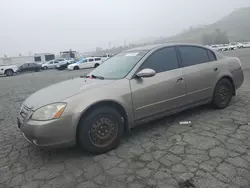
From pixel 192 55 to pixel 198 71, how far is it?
37 cm

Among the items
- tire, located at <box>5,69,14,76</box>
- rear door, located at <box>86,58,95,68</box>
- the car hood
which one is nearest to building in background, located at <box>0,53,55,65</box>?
tire, located at <box>5,69,14,76</box>

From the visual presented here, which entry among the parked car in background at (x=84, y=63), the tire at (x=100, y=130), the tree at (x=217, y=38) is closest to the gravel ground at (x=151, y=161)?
the tire at (x=100, y=130)

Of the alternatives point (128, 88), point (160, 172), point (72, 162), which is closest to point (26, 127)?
point (72, 162)

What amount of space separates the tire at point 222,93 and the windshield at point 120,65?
187 cm

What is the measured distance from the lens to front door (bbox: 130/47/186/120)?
11.3ft

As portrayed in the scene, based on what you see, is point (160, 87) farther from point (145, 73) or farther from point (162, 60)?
point (162, 60)

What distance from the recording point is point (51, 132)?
2805mm

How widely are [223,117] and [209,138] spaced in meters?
1.06

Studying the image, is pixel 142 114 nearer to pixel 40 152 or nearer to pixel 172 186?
pixel 172 186

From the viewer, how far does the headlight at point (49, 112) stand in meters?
2.85

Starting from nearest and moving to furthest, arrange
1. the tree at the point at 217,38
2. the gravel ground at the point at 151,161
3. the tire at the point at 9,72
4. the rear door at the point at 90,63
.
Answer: the gravel ground at the point at 151,161, the tire at the point at 9,72, the rear door at the point at 90,63, the tree at the point at 217,38

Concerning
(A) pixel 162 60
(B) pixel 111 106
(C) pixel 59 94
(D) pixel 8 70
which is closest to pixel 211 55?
(A) pixel 162 60

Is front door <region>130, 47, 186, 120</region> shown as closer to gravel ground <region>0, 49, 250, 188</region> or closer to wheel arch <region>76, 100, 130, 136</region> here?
wheel arch <region>76, 100, 130, 136</region>

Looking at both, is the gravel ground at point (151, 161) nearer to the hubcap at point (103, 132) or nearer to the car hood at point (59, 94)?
the hubcap at point (103, 132)
